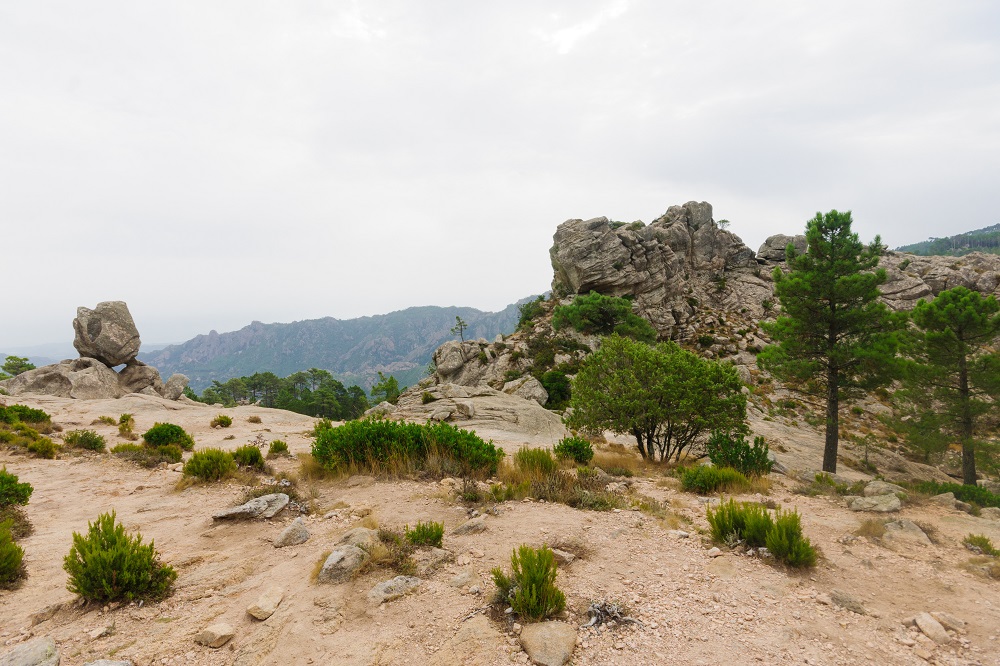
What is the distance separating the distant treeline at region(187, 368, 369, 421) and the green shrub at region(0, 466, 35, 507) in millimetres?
41927

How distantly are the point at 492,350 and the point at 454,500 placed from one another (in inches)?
1550

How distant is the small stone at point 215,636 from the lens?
4.24 m

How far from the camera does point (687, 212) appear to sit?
67625 millimetres

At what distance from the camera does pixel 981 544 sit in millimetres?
6836

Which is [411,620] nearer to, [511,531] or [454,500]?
[511,531]

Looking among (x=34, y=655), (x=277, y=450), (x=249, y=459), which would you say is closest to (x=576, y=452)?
(x=249, y=459)

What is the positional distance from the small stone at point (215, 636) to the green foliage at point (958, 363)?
26459mm

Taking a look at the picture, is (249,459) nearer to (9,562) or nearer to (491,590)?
(9,562)

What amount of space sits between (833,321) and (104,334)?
199ft

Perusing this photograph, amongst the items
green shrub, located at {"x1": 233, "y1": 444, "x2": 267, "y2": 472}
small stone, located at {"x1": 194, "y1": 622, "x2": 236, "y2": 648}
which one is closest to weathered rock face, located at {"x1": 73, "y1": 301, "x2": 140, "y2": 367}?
green shrub, located at {"x1": 233, "y1": 444, "x2": 267, "y2": 472}

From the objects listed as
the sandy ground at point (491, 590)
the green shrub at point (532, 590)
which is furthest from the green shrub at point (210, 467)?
the green shrub at point (532, 590)

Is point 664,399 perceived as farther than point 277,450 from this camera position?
Yes

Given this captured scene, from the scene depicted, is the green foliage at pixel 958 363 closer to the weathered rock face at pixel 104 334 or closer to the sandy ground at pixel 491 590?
the sandy ground at pixel 491 590

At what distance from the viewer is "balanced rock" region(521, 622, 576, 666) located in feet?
12.6
